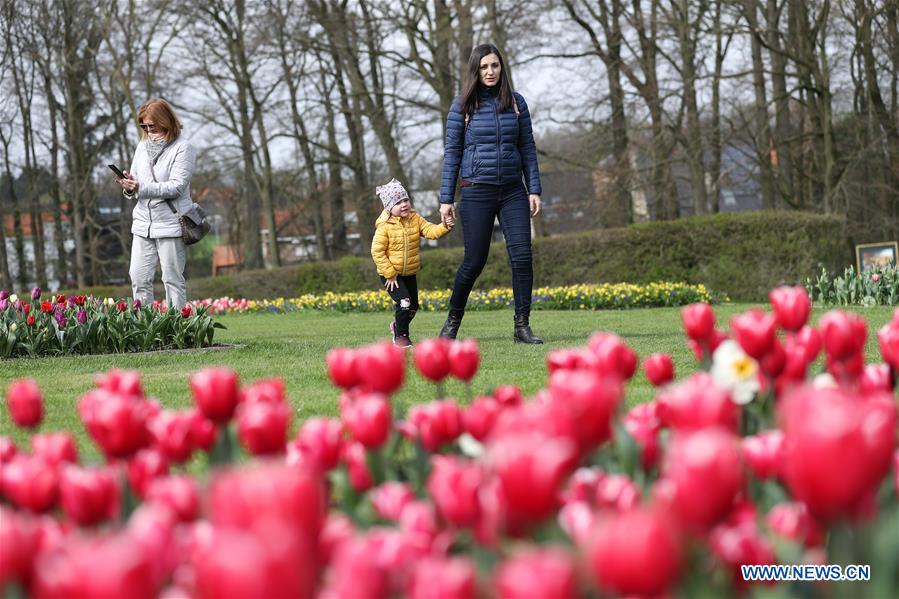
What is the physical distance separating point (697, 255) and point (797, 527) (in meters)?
16.5

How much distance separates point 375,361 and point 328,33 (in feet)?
76.3

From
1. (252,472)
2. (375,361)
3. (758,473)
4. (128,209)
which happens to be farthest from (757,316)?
(128,209)

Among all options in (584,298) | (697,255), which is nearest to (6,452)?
(584,298)

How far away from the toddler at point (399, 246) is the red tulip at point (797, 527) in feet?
20.7

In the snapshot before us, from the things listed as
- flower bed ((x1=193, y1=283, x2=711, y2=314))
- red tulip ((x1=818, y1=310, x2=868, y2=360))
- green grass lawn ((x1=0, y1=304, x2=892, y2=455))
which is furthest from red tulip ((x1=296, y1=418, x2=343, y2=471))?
flower bed ((x1=193, y1=283, x2=711, y2=314))

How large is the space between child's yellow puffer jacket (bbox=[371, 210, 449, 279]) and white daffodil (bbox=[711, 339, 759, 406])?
5.34 metres

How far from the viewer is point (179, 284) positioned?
8.54 meters

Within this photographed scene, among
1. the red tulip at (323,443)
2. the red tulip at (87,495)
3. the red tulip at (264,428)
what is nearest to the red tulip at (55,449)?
the red tulip at (87,495)

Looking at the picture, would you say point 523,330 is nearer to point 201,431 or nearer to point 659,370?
point 659,370

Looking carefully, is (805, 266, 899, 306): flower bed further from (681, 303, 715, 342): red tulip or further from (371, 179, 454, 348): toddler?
(681, 303, 715, 342): red tulip

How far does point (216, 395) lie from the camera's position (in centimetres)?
207

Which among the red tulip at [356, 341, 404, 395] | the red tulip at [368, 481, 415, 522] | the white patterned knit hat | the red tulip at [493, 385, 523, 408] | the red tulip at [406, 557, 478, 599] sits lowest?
the red tulip at [368, 481, 415, 522]

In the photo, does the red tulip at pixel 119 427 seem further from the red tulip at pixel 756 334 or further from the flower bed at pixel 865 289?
the flower bed at pixel 865 289

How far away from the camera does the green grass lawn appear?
15.6ft
